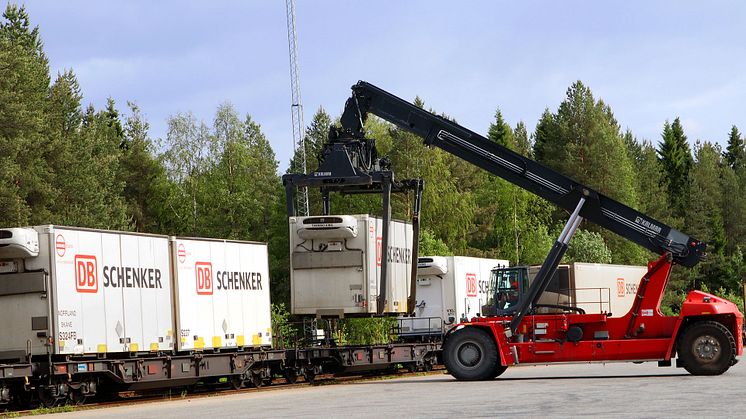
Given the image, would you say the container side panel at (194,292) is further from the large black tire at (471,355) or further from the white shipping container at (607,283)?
the white shipping container at (607,283)

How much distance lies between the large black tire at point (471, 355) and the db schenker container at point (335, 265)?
2.62m

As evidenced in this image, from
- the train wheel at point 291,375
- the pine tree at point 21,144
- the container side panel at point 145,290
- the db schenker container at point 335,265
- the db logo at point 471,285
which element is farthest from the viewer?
the pine tree at point 21,144

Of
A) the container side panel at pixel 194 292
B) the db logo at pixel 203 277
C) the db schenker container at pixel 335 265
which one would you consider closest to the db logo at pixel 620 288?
the db schenker container at pixel 335 265

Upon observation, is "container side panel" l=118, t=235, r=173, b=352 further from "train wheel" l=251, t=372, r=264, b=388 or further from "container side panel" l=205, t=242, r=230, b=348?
"train wheel" l=251, t=372, r=264, b=388

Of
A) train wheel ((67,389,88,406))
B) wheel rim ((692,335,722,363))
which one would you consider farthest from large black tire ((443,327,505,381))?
train wheel ((67,389,88,406))

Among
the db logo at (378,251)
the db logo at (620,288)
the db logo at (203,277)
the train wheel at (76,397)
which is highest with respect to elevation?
the db logo at (378,251)

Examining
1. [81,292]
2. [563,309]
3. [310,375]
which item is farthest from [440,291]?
[81,292]

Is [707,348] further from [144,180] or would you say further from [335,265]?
[144,180]

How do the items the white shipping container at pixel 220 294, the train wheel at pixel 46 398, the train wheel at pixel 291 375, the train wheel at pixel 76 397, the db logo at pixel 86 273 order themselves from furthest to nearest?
the train wheel at pixel 291 375 → the white shipping container at pixel 220 294 → the train wheel at pixel 76 397 → the db logo at pixel 86 273 → the train wheel at pixel 46 398

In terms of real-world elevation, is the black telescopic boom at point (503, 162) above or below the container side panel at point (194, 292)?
above

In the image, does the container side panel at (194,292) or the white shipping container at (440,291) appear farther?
the white shipping container at (440,291)

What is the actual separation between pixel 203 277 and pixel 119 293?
311 cm

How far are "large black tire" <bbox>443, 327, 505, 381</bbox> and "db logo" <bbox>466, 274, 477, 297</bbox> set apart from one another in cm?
1250

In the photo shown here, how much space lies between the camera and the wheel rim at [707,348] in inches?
1009
